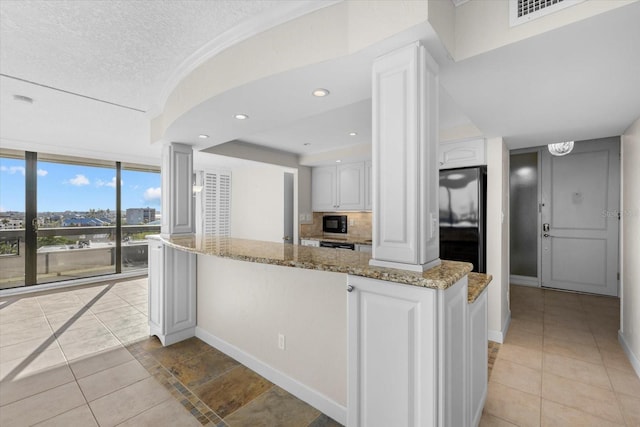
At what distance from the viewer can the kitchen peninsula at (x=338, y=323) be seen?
4.09ft

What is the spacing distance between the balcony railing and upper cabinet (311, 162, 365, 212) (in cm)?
366

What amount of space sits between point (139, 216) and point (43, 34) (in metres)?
4.71

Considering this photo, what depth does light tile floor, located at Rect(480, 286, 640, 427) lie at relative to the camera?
1932mm

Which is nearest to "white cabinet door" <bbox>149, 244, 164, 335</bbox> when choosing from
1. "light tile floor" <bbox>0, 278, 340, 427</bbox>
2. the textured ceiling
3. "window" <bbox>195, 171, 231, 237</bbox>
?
"light tile floor" <bbox>0, 278, 340, 427</bbox>

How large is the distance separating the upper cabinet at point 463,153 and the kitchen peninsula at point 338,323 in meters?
1.75

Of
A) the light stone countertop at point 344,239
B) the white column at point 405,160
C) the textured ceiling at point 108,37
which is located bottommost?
the light stone countertop at point 344,239

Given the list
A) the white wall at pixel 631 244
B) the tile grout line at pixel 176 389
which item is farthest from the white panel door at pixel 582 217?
the tile grout line at pixel 176 389

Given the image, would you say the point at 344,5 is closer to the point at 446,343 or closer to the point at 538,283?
the point at 446,343

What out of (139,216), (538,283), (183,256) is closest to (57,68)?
(183,256)

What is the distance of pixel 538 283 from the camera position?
504 centimetres

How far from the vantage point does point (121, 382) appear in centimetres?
229

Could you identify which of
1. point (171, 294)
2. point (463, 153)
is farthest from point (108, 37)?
point (463, 153)

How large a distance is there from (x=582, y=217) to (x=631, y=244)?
243cm

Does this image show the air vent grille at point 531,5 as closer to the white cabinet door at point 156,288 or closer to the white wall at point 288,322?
the white wall at point 288,322
